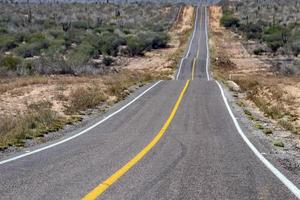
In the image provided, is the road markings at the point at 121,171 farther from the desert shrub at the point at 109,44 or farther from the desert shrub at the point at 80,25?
the desert shrub at the point at 80,25

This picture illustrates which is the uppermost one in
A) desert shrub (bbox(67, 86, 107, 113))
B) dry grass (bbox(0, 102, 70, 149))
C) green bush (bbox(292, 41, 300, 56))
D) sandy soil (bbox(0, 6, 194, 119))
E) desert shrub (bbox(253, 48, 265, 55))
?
dry grass (bbox(0, 102, 70, 149))

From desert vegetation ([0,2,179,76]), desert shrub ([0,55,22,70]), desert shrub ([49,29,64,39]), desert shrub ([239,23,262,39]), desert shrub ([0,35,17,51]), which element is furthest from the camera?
desert shrub ([239,23,262,39])

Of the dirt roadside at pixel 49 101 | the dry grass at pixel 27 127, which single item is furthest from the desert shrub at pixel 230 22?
the dry grass at pixel 27 127

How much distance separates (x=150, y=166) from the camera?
930 cm

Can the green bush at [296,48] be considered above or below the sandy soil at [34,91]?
below

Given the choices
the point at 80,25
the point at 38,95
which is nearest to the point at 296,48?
the point at 80,25

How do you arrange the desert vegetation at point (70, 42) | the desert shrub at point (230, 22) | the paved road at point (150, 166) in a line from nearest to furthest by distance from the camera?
the paved road at point (150, 166) < the desert vegetation at point (70, 42) < the desert shrub at point (230, 22)

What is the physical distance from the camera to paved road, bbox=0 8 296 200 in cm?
733

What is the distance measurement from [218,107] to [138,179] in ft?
47.0

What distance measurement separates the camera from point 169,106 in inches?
863

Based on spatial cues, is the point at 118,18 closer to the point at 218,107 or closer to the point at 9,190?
the point at 218,107

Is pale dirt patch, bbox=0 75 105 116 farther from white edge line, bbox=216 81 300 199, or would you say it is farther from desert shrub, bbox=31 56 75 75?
white edge line, bbox=216 81 300 199

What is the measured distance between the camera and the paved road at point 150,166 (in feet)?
24.0

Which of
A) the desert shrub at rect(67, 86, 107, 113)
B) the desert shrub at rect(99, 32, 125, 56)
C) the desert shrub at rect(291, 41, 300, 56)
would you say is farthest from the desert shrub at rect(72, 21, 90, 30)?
the desert shrub at rect(67, 86, 107, 113)
